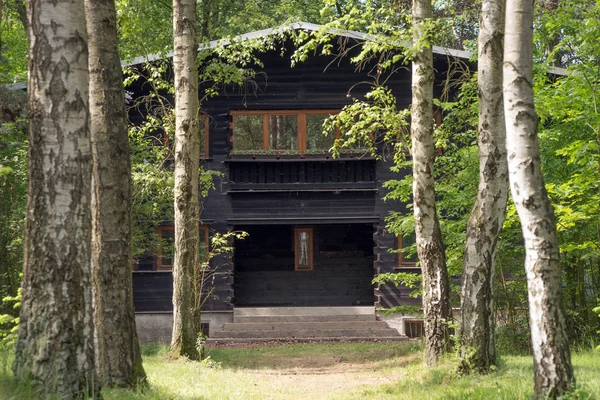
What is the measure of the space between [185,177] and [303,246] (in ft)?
34.8

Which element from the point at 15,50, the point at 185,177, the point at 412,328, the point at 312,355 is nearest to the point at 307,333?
A: the point at 412,328

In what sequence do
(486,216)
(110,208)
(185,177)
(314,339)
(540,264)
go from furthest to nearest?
(314,339), (185,177), (486,216), (110,208), (540,264)

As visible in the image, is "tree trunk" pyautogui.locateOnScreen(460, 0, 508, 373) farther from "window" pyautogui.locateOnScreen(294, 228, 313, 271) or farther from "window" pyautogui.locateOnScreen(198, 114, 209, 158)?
"window" pyautogui.locateOnScreen(294, 228, 313, 271)

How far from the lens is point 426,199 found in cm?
1195

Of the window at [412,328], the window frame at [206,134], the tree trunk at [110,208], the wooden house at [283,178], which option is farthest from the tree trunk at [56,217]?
the window at [412,328]

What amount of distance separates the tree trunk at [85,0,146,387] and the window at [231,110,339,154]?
13312 millimetres

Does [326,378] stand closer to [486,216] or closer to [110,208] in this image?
[486,216]

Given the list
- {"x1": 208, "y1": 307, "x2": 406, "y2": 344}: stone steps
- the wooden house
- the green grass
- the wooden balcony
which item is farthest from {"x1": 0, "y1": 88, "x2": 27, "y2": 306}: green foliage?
the green grass

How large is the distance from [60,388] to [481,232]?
566cm

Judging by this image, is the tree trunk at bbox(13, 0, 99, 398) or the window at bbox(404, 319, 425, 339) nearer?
the tree trunk at bbox(13, 0, 99, 398)

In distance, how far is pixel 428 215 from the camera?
11914mm

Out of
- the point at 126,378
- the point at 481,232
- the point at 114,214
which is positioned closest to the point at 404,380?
the point at 481,232

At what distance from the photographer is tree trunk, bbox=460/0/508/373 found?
32.0 ft

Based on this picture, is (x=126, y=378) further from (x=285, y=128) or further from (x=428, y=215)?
(x=285, y=128)
